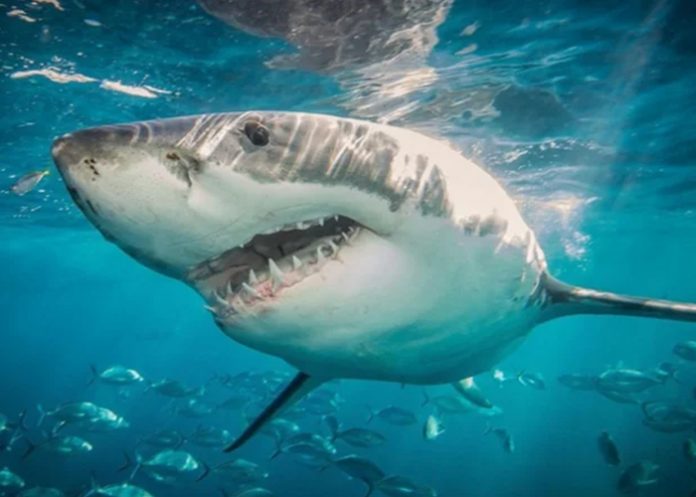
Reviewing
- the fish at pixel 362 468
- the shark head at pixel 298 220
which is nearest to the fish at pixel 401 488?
the fish at pixel 362 468

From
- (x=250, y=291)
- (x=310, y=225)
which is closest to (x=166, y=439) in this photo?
(x=250, y=291)

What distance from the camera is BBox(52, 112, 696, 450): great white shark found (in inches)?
78.2

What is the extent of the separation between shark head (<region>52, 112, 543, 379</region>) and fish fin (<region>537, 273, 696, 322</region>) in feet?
3.69

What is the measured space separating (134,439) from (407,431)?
583 inches

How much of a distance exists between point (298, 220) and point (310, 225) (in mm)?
74

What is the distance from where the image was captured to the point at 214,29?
30.0 feet

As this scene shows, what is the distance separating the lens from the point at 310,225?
229cm

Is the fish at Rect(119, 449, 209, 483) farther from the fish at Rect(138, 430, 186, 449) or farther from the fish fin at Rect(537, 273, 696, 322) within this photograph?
the fish fin at Rect(537, 273, 696, 322)

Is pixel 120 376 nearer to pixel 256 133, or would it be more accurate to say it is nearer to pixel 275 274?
pixel 275 274

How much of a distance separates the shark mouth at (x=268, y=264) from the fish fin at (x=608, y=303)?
7.11ft

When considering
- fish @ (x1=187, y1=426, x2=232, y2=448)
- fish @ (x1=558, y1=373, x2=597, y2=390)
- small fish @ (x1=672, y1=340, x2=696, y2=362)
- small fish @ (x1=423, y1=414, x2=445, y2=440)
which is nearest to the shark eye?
small fish @ (x1=423, y1=414, x2=445, y2=440)

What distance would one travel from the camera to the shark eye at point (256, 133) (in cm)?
212

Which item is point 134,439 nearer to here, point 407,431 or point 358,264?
point 407,431

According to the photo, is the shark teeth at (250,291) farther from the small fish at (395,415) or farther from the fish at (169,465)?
the small fish at (395,415)
